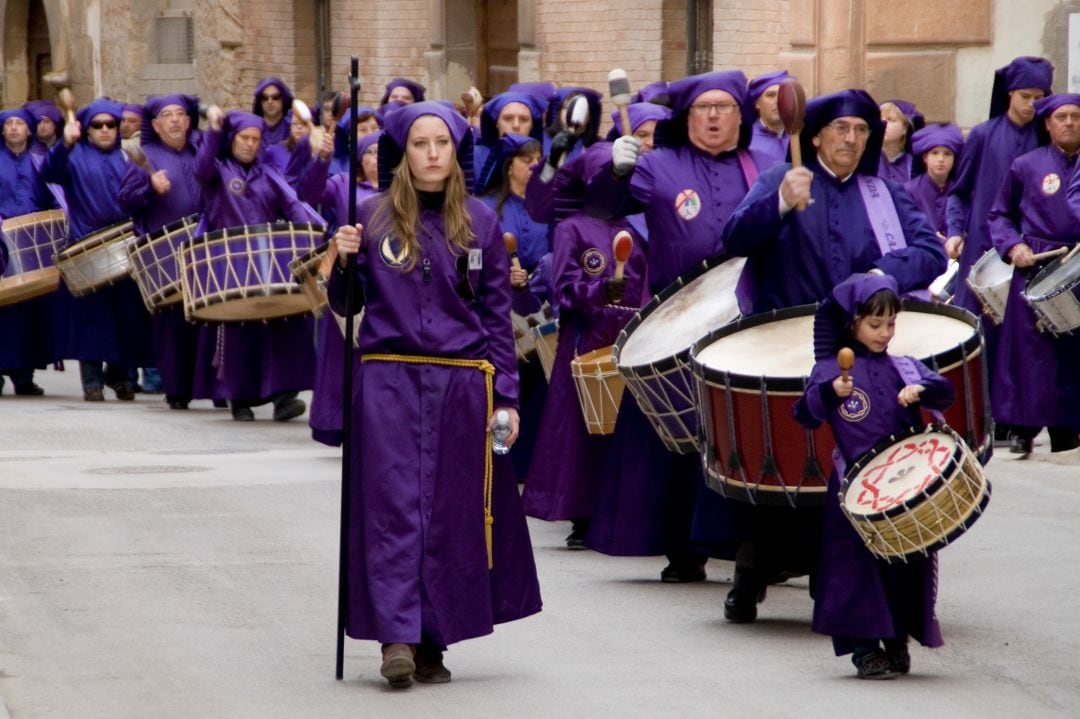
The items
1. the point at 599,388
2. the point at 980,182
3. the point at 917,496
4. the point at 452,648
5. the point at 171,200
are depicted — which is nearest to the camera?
the point at 917,496

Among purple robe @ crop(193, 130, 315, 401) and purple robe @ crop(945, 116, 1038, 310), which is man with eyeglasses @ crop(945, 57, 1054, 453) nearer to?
purple robe @ crop(945, 116, 1038, 310)

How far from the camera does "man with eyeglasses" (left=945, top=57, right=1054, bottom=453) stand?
13586 mm

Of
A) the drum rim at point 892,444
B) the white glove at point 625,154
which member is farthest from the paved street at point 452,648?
the white glove at point 625,154

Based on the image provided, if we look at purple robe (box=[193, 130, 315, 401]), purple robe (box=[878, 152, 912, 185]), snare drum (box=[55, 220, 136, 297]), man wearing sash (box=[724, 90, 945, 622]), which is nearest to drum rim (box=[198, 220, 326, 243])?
purple robe (box=[193, 130, 315, 401])

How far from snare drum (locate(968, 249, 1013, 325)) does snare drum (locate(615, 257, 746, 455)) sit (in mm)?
4596

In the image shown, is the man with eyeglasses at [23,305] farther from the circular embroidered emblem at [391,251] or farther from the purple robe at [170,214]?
the circular embroidered emblem at [391,251]

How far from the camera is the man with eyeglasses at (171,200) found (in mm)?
16016

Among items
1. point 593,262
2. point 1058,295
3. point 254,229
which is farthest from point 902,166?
point 593,262

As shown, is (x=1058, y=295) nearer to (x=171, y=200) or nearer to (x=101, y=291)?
(x=171, y=200)

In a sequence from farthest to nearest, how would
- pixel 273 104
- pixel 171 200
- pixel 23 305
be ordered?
pixel 273 104, pixel 23 305, pixel 171 200

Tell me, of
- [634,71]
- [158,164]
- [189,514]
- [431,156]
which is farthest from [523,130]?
[634,71]

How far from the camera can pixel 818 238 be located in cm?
831

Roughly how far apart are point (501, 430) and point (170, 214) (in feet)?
29.6

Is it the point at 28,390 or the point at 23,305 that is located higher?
the point at 23,305
